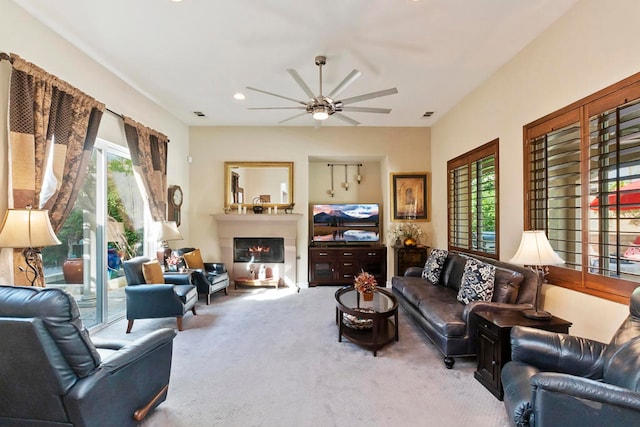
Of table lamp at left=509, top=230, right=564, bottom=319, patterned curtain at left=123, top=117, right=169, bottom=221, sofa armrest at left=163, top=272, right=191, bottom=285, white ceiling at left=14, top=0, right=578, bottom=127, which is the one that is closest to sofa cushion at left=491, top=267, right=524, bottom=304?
table lamp at left=509, top=230, right=564, bottom=319

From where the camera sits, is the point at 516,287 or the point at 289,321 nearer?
the point at 516,287

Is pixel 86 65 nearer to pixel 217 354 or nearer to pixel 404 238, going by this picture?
pixel 217 354

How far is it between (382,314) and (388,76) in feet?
10.0

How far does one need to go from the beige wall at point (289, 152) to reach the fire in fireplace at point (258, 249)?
42 cm

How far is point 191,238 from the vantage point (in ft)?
19.8

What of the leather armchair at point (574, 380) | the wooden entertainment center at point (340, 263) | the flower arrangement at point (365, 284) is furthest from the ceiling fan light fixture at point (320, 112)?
the wooden entertainment center at point (340, 263)

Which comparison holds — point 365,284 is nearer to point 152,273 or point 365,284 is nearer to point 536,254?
point 536,254

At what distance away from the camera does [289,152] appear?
19.7 ft

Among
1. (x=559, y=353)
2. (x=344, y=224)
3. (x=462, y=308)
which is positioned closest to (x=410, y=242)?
(x=344, y=224)

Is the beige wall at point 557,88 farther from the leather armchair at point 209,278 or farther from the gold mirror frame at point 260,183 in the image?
the leather armchair at point 209,278

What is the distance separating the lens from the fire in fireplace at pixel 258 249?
6031mm

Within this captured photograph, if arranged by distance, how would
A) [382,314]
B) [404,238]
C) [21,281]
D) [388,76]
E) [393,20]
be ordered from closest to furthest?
[21,281] < [393,20] < [382,314] < [388,76] < [404,238]

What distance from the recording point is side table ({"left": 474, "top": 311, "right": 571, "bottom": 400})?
2.24 m

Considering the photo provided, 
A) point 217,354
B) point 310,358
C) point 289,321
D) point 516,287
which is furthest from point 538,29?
point 217,354
